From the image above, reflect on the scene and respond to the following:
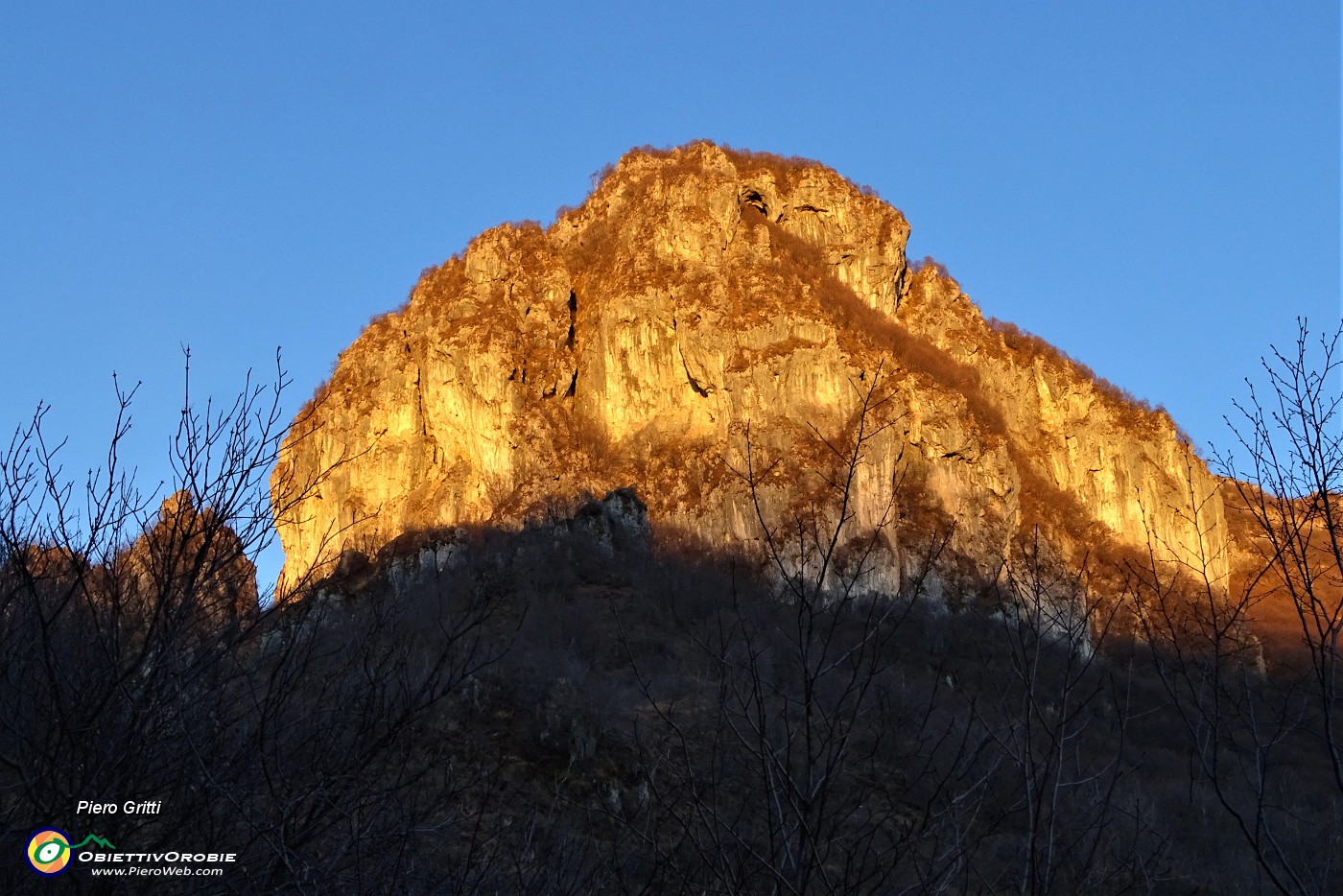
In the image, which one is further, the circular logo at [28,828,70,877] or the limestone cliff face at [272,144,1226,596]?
the limestone cliff face at [272,144,1226,596]

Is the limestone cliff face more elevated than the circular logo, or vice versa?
the limestone cliff face

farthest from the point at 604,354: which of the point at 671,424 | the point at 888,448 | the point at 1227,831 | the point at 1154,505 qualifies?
the point at 1227,831

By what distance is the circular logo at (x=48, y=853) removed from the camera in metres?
4.51

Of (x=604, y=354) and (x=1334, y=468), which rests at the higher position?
(x=604, y=354)

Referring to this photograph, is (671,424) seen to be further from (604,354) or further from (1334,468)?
(1334,468)

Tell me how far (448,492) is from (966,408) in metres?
23.4

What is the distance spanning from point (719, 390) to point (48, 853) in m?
45.7

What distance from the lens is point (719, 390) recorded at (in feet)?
163

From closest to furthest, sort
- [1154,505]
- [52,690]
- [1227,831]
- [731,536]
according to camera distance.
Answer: [52,690], [1227,831], [731,536], [1154,505]

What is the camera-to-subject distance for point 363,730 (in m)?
5.54

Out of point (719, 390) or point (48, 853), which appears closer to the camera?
point (48, 853)

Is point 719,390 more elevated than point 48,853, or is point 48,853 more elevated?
point 719,390

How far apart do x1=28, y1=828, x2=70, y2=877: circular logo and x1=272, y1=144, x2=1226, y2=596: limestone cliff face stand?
39.3 m

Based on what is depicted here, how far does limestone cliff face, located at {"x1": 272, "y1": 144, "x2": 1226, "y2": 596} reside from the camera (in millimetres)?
47625
